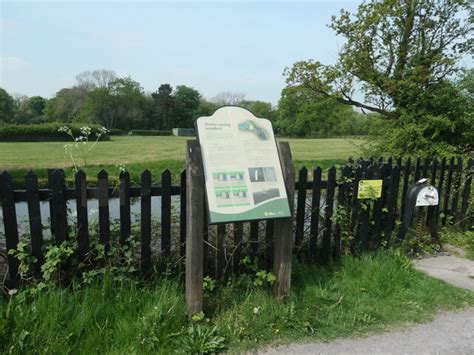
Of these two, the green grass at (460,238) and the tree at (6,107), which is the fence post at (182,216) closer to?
the green grass at (460,238)

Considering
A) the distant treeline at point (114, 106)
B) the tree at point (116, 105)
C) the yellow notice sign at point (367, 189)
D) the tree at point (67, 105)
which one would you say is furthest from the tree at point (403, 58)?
the tree at point (67, 105)

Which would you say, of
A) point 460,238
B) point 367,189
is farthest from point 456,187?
point 367,189

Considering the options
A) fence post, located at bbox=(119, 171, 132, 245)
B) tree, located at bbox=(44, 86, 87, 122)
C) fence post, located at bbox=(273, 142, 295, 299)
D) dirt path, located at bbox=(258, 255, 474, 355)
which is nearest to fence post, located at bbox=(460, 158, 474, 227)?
dirt path, located at bbox=(258, 255, 474, 355)

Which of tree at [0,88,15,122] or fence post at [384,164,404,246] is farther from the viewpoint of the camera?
tree at [0,88,15,122]

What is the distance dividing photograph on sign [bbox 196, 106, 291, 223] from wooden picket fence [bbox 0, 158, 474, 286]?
539 mm

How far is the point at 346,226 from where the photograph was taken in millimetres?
4043

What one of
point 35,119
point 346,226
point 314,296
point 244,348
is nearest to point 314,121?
point 346,226

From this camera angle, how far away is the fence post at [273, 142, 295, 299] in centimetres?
304

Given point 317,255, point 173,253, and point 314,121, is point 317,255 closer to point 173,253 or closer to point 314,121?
point 173,253

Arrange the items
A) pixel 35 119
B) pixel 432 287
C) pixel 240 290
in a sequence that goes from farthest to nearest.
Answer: pixel 35 119
pixel 432 287
pixel 240 290

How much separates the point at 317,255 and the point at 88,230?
2.55 metres

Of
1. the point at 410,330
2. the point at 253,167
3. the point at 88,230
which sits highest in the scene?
the point at 253,167

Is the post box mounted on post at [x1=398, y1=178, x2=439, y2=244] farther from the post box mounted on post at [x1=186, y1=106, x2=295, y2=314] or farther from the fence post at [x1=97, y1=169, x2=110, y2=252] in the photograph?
the fence post at [x1=97, y1=169, x2=110, y2=252]

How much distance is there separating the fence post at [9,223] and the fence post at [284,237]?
2.26m
